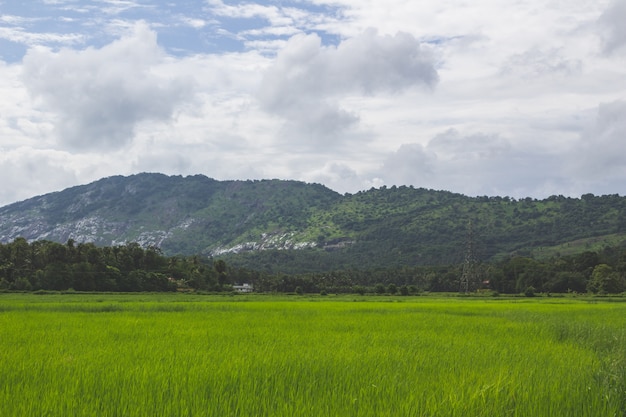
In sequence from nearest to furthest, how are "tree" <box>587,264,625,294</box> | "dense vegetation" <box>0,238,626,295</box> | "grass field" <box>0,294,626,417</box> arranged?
"grass field" <box>0,294,626,417</box> < "dense vegetation" <box>0,238,626,295</box> < "tree" <box>587,264,625,294</box>

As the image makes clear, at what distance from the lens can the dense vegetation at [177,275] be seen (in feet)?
202

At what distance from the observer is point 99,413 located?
18.6ft

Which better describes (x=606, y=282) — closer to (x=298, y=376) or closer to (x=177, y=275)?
(x=177, y=275)

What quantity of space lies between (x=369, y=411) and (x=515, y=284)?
311 feet

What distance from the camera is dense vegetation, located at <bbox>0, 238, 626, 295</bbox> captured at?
61.5 m

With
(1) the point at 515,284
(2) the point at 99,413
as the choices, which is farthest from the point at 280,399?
(1) the point at 515,284

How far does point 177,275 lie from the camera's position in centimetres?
7881

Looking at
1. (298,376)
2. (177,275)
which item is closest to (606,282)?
(177,275)

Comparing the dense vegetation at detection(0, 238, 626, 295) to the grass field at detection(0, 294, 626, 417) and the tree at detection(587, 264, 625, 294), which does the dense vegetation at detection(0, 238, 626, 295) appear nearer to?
the tree at detection(587, 264, 625, 294)

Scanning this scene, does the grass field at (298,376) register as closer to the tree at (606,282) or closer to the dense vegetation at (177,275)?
the dense vegetation at (177,275)

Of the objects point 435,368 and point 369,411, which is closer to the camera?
point 369,411

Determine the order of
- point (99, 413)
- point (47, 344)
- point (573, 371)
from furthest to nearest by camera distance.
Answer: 1. point (47, 344)
2. point (573, 371)
3. point (99, 413)

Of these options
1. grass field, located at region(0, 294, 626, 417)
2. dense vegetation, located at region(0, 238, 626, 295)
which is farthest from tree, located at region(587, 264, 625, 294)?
grass field, located at region(0, 294, 626, 417)

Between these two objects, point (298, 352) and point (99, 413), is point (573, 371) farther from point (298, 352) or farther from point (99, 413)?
point (99, 413)
